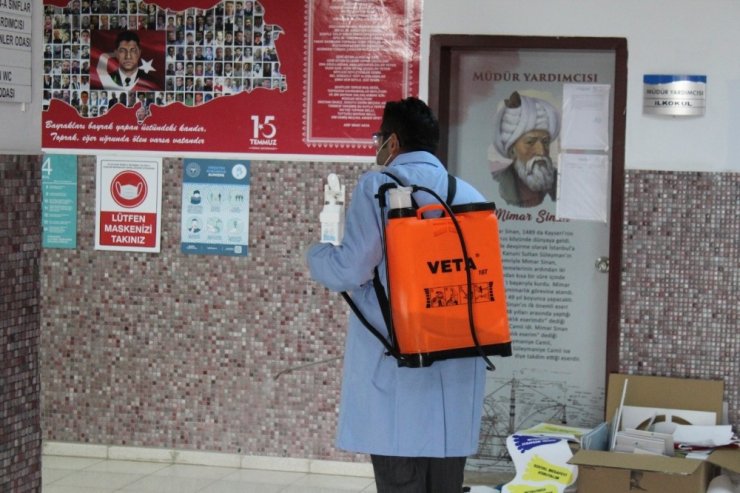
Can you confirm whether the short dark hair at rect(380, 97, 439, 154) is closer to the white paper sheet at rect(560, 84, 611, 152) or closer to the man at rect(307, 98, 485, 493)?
the man at rect(307, 98, 485, 493)

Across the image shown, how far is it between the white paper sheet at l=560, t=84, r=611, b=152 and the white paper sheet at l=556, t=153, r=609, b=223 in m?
0.06

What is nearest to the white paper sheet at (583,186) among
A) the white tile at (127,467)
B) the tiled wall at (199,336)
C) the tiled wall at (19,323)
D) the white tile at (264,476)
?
the tiled wall at (199,336)

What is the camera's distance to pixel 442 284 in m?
3.16

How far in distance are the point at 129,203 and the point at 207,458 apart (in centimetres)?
142

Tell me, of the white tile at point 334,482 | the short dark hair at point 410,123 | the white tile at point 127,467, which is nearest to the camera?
the short dark hair at point 410,123

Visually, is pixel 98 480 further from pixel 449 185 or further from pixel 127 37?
pixel 449 185

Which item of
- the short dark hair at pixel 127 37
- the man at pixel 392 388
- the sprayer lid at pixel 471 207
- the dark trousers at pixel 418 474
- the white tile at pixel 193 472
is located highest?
the short dark hair at pixel 127 37

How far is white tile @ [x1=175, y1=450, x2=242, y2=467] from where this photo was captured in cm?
591

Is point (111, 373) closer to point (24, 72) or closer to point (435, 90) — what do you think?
point (435, 90)

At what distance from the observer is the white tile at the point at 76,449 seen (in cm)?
606

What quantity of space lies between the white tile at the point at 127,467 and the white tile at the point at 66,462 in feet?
0.18

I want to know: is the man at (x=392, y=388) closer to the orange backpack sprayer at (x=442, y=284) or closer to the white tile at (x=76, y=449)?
the orange backpack sprayer at (x=442, y=284)

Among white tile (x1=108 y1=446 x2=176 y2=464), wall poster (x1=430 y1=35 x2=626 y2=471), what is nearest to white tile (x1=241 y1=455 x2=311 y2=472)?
white tile (x1=108 y1=446 x2=176 y2=464)

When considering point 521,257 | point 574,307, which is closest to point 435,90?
point 521,257
